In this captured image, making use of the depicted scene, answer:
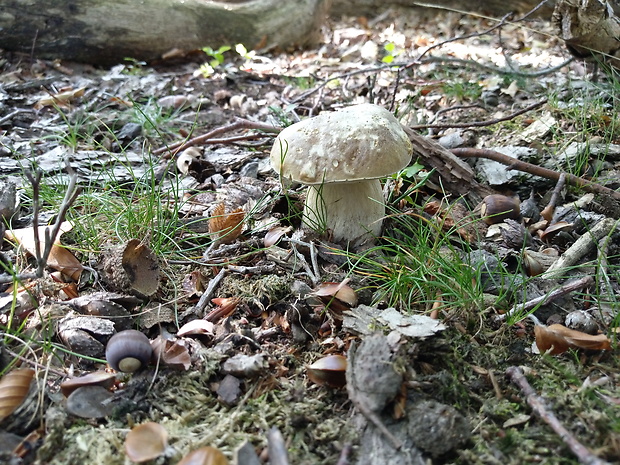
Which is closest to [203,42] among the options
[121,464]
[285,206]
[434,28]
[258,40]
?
[258,40]


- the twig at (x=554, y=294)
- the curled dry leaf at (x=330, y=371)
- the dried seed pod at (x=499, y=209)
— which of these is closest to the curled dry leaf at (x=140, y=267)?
the curled dry leaf at (x=330, y=371)

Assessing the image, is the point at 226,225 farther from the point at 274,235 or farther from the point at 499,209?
the point at 499,209

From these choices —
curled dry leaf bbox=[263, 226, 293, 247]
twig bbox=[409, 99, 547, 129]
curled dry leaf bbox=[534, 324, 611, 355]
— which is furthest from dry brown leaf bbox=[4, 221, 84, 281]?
twig bbox=[409, 99, 547, 129]

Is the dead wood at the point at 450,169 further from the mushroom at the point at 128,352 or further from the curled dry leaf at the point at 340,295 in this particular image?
the mushroom at the point at 128,352

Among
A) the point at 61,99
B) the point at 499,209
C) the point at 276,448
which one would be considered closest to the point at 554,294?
the point at 499,209

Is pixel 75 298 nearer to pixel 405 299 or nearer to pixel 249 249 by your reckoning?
pixel 249 249

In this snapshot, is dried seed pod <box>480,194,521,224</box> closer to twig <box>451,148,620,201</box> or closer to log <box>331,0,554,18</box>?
twig <box>451,148,620,201</box>
